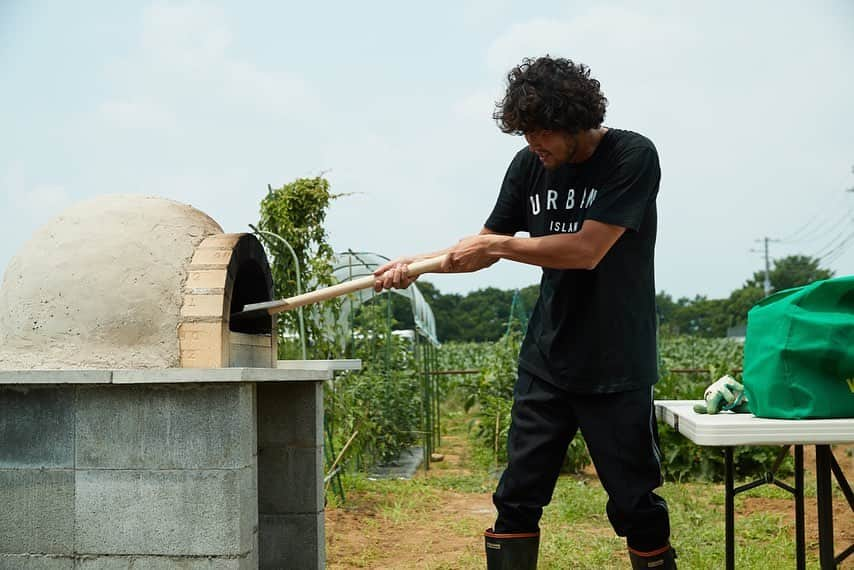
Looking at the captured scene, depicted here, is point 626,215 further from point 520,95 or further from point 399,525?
point 399,525

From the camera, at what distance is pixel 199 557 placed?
299 cm

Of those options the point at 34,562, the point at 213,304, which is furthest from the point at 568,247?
the point at 34,562

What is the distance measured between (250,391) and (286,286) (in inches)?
104

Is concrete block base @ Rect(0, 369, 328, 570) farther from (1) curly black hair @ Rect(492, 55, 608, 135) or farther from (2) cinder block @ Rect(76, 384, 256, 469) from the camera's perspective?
(1) curly black hair @ Rect(492, 55, 608, 135)

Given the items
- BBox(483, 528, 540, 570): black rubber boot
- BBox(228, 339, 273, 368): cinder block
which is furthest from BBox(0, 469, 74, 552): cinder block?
BBox(483, 528, 540, 570): black rubber boot

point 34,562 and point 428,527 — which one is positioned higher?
point 34,562

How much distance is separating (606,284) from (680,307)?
62.6 m

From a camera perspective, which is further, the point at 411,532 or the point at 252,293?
the point at 411,532

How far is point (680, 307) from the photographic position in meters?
63.0

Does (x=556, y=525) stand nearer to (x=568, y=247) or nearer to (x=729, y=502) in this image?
(x=729, y=502)

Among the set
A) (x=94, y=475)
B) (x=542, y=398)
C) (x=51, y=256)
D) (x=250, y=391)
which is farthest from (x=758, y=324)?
(x=51, y=256)

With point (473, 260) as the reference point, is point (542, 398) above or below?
below

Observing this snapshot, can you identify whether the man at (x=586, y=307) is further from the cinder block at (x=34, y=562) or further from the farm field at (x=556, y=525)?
the farm field at (x=556, y=525)

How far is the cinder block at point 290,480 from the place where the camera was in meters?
4.00
